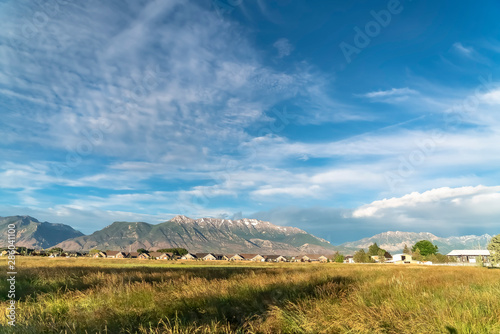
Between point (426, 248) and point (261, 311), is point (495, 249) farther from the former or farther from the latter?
point (426, 248)

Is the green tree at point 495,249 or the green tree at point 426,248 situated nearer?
the green tree at point 495,249

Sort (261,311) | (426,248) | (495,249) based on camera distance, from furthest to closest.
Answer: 1. (426,248)
2. (495,249)
3. (261,311)

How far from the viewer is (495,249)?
6316 centimetres

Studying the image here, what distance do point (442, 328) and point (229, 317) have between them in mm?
5482

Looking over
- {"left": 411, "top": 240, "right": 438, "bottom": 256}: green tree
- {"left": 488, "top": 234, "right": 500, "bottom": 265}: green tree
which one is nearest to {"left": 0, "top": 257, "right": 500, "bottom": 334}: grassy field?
{"left": 488, "top": 234, "right": 500, "bottom": 265}: green tree

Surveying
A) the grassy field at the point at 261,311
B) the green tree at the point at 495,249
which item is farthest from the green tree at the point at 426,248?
the grassy field at the point at 261,311

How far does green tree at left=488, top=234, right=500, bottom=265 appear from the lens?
61.5 m

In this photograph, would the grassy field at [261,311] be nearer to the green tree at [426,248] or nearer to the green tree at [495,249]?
the green tree at [495,249]

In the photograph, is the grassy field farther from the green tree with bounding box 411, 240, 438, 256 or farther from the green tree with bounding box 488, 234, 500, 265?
the green tree with bounding box 411, 240, 438, 256

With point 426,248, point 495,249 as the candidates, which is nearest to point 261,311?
point 495,249

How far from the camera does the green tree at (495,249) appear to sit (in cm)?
6145

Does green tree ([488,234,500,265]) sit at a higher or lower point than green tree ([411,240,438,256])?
higher

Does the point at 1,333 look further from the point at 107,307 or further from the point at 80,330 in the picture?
the point at 107,307

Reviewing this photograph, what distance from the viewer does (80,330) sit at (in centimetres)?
685
